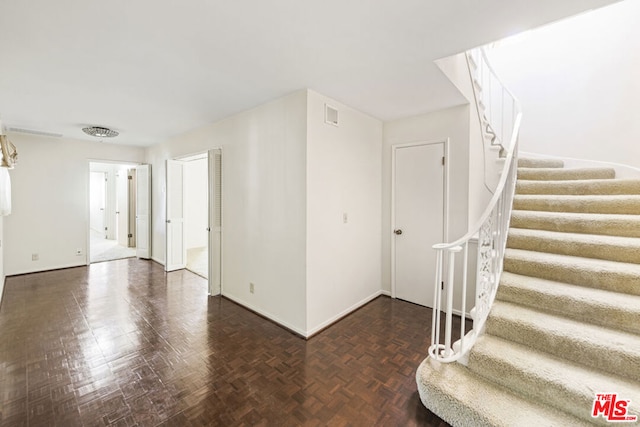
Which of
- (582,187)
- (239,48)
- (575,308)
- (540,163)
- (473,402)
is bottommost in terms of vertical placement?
(473,402)

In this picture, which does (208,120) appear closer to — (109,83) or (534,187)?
(109,83)

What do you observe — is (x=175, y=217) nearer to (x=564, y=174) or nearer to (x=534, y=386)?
(x=534, y=386)

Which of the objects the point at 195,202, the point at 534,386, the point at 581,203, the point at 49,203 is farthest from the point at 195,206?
the point at 581,203

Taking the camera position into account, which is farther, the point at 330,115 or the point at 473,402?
the point at 330,115

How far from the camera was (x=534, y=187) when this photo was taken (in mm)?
3025

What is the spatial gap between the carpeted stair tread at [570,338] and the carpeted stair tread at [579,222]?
1012 millimetres

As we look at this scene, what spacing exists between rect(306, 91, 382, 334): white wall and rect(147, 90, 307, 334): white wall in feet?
0.39

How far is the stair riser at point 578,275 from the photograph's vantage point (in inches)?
73.2

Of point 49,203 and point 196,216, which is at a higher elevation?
point 49,203

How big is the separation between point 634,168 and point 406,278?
2828mm

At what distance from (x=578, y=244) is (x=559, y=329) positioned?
2.97ft

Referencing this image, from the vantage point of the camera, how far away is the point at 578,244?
2.21 m

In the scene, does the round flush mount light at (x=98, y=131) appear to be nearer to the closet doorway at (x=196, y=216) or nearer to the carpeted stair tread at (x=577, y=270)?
the closet doorway at (x=196, y=216)

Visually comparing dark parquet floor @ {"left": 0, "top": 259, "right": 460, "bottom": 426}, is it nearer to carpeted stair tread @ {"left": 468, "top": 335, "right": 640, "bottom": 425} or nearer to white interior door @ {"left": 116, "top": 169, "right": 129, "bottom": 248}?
carpeted stair tread @ {"left": 468, "top": 335, "right": 640, "bottom": 425}
